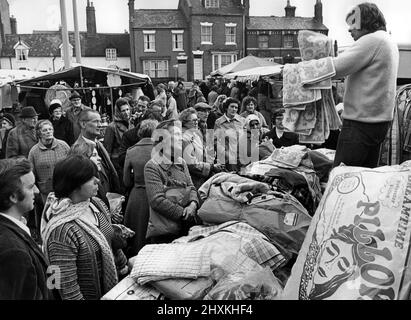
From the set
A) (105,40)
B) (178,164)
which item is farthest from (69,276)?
(105,40)

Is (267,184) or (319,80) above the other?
(319,80)

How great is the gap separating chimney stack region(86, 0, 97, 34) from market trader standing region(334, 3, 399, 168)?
1862 inches

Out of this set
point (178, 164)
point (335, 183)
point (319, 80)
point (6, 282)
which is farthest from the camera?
point (178, 164)

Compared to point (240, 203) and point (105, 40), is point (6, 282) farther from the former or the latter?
point (105, 40)

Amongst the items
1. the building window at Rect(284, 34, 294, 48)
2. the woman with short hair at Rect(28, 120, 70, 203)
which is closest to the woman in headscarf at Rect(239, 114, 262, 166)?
the woman with short hair at Rect(28, 120, 70, 203)

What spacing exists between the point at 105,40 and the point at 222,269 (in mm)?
46842

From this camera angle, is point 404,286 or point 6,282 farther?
point 6,282

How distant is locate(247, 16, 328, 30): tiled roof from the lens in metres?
40.7

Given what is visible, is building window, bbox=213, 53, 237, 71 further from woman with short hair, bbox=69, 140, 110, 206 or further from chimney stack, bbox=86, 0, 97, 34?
woman with short hair, bbox=69, 140, 110, 206

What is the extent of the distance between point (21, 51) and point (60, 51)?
4333 mm

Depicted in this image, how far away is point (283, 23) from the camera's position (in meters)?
41.4

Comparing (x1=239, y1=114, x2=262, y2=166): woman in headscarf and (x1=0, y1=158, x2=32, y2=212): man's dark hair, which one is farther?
(x1=239, y1=114, x2=262, y2=166): woman in headscarf

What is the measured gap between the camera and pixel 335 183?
6.52ft

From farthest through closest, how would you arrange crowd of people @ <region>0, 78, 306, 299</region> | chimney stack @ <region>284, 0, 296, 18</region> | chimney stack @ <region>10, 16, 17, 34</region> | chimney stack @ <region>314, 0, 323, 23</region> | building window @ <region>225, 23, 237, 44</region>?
1. chimney stack @ <region>10, 16, 17, 34</region>
2. chimney stack @ <region>284, 0, 296, 18</region>
3. chimney stack @ <region>314, 0, 323, 23</region>
4. building window @ <region>225, 23, 237, 44</region>
5. crowd of people @ <region>0, 78, 306, 299</region>
